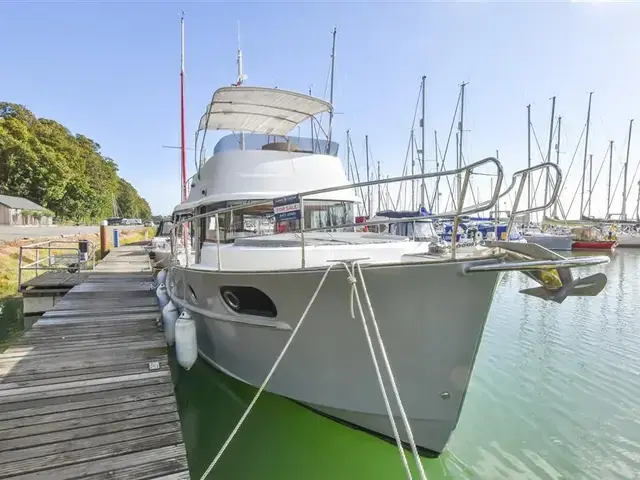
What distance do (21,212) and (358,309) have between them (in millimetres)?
47665

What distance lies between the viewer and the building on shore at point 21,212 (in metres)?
37.7

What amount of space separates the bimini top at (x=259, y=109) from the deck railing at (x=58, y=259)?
23.6ft

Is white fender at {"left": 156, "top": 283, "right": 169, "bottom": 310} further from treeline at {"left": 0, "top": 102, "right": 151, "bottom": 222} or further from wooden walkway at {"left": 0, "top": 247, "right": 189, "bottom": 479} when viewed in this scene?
treeline at {"left": 0, "top": 102, "right": 151, "bottom": 222}

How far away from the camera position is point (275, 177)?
6.31 metres

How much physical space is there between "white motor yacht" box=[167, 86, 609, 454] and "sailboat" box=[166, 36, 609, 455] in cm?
1

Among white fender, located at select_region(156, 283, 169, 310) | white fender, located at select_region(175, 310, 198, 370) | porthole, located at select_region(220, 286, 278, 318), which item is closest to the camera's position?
porthole, located at select_region(220, 286, 278, 318)

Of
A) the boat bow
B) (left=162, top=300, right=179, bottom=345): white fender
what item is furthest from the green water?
the boat bow

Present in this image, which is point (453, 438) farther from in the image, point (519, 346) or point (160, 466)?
point (519, 346)

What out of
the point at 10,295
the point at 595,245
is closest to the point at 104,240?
the point at 10,295

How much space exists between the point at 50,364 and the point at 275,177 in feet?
13.3

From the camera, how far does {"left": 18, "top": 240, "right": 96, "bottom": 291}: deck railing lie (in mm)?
11531

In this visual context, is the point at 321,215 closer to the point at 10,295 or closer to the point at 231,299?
the point at 231,299

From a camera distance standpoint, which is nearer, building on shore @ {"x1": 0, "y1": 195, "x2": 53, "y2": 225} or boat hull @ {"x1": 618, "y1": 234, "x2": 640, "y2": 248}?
boat hull @ {"x1": 618, "y1": 234, "x2": 640, "y2": 248}

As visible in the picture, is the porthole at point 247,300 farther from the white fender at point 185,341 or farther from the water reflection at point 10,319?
the water reflection at point 10,319
